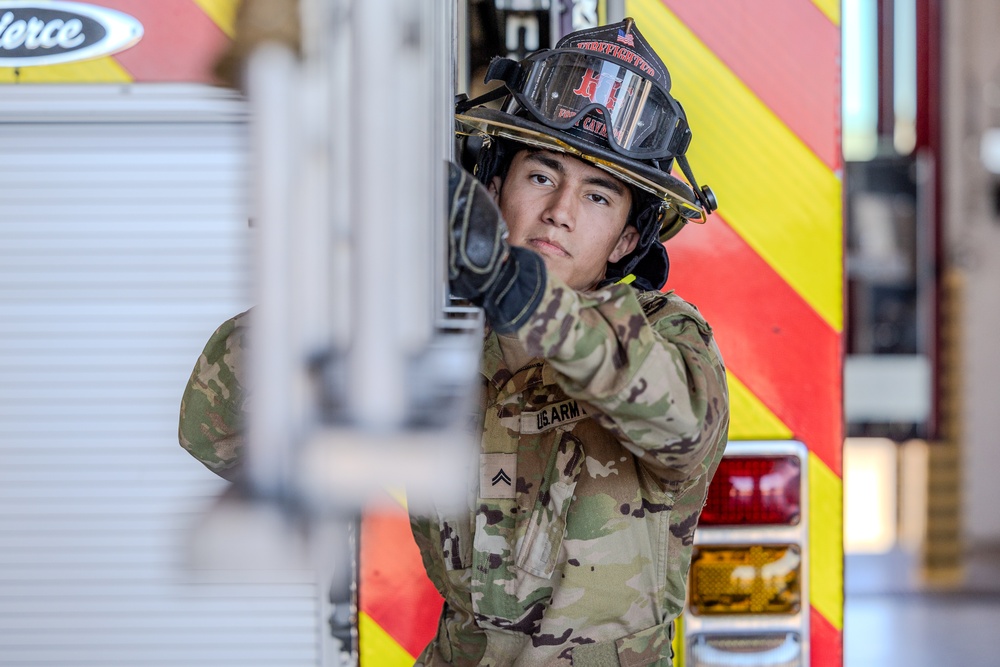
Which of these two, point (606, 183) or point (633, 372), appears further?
point (606, 183)

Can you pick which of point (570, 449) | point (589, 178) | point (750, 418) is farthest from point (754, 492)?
point (589, 178)

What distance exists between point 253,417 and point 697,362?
84 centimetres

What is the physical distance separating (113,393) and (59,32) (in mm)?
593

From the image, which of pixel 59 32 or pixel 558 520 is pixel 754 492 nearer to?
pixel 558 520

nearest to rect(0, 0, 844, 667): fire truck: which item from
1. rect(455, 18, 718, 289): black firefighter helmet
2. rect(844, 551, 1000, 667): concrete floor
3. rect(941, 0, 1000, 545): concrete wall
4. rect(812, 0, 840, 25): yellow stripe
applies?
rect(812, 0, 840, 25): yellow stripe

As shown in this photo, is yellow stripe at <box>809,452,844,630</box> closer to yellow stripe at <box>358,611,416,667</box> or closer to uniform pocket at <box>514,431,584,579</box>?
uniform pocket at <box>514,431,584,579</box>

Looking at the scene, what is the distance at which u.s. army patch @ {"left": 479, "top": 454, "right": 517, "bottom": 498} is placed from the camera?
1.46m

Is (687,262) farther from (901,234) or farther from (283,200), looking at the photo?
(901,234)

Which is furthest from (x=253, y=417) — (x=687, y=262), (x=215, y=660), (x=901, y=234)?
(x=901, y=234)

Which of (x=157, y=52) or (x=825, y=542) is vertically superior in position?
(x=157, y=52)

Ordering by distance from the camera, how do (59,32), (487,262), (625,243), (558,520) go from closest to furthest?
(487,262), (558,520), (59,32), (625,243)

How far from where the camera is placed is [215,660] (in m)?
1.70

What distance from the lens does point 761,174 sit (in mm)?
1619

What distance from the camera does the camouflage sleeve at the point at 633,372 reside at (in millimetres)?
1070
